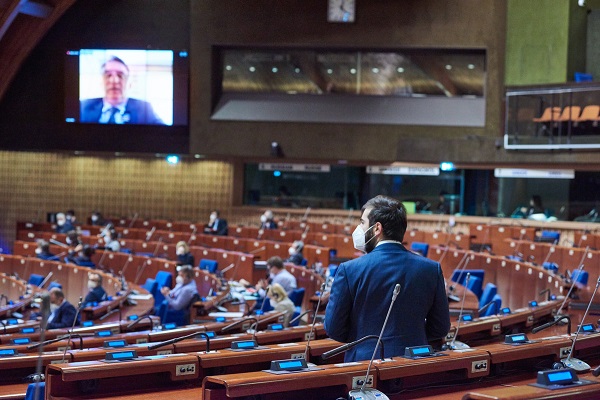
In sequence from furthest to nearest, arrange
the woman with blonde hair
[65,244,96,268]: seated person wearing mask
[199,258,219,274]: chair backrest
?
1. [65,244,96,268]: seated person wearing mask
2. [199,258,219,274]: chair backrest
3. the woman with blonde hair

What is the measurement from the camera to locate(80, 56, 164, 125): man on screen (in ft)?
73.5

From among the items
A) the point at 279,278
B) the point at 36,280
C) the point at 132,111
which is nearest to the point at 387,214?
the point at 279,278

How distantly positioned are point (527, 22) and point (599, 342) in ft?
52.7

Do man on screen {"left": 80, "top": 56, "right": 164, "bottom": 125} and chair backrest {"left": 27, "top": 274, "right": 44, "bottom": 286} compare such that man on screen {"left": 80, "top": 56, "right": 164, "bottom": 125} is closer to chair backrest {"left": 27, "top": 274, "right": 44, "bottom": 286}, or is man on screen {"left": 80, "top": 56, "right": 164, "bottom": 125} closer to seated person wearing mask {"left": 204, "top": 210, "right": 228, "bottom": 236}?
seated person wearing mask {"left": 204, "top": 210, "right": 228, "bottom": 236}

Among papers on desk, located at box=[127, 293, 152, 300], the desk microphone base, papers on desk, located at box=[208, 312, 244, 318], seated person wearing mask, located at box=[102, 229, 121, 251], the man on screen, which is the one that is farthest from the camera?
the man on screen

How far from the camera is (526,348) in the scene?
4.81 meters

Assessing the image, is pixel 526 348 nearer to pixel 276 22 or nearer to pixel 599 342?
pixel 599 342

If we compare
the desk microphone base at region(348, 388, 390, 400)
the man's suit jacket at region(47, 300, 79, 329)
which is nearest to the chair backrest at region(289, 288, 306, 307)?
the man's suit jacket at region(47, 300, 79, 329)

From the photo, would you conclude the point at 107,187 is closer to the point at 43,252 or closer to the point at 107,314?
the point at 43,252

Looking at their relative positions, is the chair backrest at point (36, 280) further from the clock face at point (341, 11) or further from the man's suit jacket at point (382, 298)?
the man's suit jacket at point (382, 298)

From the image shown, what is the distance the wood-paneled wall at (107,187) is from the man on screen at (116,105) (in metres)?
2.60

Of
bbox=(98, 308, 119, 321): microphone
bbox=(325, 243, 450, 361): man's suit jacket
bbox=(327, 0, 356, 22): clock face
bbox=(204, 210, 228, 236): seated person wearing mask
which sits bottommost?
bbox=(98, 308, 119, 321): microphone

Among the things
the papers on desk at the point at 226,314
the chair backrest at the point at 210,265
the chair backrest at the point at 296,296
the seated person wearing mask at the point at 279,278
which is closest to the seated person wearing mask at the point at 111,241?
the chair backrest at the point at 210,265

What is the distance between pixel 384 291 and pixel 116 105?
19.3 m
